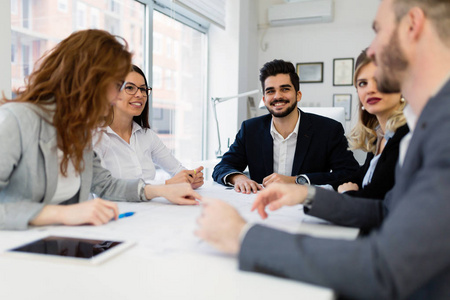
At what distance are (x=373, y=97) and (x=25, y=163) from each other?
1.28 m

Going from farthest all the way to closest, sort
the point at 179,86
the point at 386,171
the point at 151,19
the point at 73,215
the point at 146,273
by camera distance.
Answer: the point at 179,86 → the point at 151,19 → the point at 386,171 → the point at 73,215 → the point at 146,273

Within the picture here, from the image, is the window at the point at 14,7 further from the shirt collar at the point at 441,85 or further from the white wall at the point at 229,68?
the white wall at the point at 229,68

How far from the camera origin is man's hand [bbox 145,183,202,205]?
134cm

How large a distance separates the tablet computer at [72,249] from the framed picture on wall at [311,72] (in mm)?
4251

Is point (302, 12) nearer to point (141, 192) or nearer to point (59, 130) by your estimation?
point (141, 192)

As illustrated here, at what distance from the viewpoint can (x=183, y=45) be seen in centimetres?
399

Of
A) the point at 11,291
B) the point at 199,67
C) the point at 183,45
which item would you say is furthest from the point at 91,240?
the point at 199,67

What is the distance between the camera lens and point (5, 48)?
1.78m

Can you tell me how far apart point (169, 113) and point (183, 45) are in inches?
29.8

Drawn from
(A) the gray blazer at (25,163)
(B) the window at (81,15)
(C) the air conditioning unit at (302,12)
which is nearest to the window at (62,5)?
(B) the window at (81,15)

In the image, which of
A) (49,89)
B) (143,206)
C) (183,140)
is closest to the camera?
(49,89)

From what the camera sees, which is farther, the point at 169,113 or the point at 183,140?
the point at 183,140

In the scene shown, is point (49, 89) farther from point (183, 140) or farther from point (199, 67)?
point (199, 67)

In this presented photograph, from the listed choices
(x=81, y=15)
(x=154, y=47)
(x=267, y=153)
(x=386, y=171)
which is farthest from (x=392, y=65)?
(x=154, y=47)
